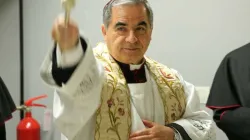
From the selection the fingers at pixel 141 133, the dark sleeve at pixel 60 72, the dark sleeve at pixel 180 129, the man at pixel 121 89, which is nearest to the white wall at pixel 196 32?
the man at pixel 121 89

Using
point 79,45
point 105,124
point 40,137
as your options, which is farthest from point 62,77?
point 40,137

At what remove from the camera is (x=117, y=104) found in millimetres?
1071

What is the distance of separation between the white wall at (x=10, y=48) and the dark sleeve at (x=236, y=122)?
53.6 inches

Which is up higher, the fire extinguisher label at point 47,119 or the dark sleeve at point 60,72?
the dark sleeve at point 60,72

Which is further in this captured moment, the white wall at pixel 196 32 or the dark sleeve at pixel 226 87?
the white wall at pixel 196 32

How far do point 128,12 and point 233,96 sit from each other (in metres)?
0.50

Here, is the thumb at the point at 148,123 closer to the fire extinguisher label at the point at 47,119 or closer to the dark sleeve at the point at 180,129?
the dark sleeve at the point at 180,129

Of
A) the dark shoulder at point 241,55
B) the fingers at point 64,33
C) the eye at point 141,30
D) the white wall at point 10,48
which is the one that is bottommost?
the white wall at point 10,48

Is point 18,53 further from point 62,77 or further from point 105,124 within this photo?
point 62,77

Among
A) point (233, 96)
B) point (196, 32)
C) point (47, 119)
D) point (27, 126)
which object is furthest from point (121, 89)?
point (47, 119)

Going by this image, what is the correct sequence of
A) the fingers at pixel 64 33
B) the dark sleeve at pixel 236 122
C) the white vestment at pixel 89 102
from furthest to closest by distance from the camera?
the dark sleeve at pixel 236 122
the white vestment at pixel 89 102
the fingers at pixel 64 33

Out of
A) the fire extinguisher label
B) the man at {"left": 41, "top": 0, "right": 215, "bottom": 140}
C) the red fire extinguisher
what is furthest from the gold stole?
the fire extinguisher label

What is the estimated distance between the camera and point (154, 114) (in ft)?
3.74

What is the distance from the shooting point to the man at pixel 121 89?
2.70 ft
